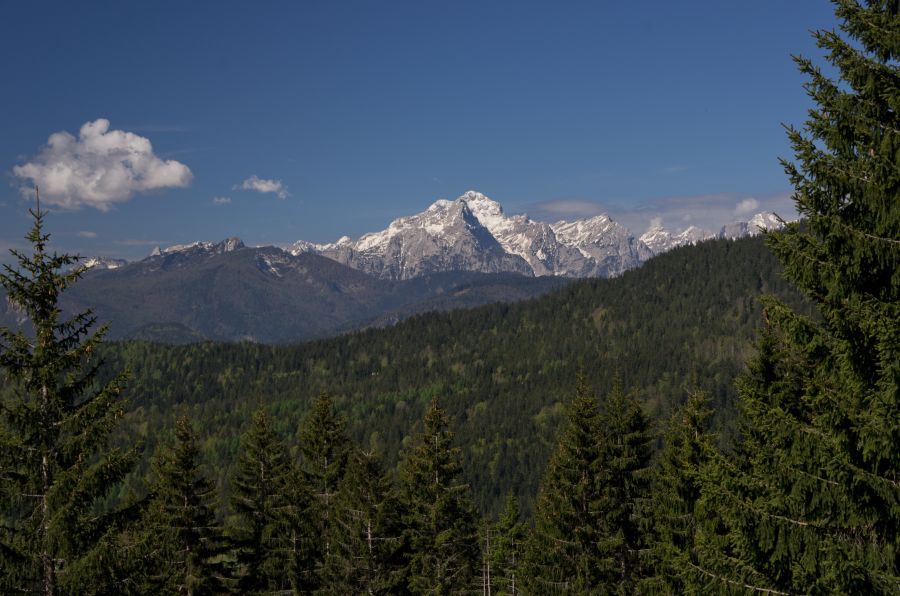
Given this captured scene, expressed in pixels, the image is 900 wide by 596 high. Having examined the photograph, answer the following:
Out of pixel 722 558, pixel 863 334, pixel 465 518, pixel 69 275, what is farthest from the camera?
pixel 465 518

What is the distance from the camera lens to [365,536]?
38.4 meters

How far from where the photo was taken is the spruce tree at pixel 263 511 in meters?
40.3

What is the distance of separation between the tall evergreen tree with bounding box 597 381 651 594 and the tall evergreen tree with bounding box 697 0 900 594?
20.6 metres

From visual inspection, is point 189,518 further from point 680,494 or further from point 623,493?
point 680,494

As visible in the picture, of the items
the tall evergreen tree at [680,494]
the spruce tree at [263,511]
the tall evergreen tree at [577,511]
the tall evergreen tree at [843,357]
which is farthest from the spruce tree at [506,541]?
the tall evergreen tree at [843,357]

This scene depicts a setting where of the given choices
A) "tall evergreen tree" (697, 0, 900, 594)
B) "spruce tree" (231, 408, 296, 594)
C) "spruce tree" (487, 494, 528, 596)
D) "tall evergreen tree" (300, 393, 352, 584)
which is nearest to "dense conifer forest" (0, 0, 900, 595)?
"tall evergreen tree" (697, 0, 900, 594)

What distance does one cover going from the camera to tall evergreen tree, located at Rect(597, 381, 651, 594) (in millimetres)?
33344

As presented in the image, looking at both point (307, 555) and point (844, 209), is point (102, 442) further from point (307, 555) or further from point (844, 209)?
point (307, 555)

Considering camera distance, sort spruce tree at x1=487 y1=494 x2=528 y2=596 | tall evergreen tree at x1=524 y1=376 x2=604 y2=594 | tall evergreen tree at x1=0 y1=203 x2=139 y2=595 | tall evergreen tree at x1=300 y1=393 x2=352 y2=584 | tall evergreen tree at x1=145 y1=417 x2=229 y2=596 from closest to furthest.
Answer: tall evergreen tree at x1=0 y1=203 x2=139 y2=595 < tall evergreen tree at x1=524 y1=376 x2=604 y2=594 < tall evergreen tree at x1=145 y1=417 x2=229 y2=596 < tall evergreen tree at x1=300 y1=393 x2=352 y2=584 < spruce tree at x1=487 y1=494 x2=528 y2=596

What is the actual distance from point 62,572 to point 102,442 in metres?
3.52

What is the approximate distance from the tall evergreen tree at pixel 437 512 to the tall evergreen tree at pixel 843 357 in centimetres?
2603

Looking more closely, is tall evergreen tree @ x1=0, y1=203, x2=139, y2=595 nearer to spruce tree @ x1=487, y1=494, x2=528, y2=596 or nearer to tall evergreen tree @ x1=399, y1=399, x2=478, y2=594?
tall evergreen tree @ x1=399, y1=399, x2=478, y2=594

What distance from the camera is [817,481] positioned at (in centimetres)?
1240

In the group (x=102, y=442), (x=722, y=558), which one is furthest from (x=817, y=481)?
(x=102, y=442)
